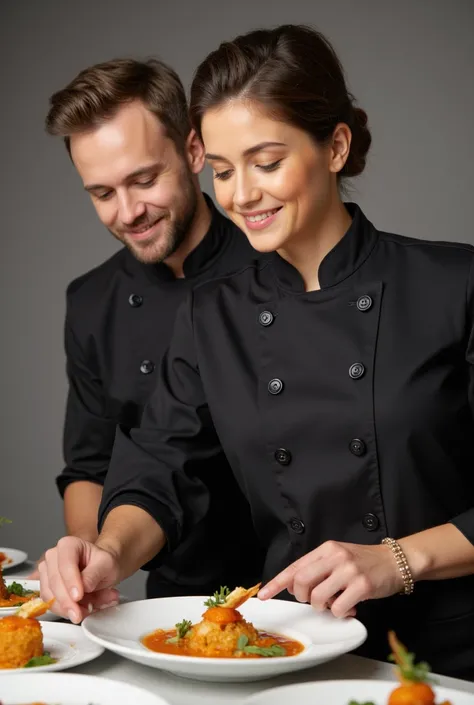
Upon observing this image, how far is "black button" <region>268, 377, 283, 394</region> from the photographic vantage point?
1985 millimetres

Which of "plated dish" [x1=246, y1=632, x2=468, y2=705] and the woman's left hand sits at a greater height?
the woman's left hand

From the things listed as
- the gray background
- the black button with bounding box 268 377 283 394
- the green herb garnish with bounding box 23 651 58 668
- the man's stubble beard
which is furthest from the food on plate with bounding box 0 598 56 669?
the gray background

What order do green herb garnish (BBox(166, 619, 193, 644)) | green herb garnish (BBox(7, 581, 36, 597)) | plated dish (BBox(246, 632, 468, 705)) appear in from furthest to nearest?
green herb garnish (BBox(7, 581, 36, 597)) → green herb garnish (BBox(166, 619, 193, 644)) → plated dish (BBox(246, 632, 468, 705))

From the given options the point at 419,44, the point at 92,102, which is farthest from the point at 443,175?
the point at 92,102

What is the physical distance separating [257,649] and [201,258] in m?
1.39

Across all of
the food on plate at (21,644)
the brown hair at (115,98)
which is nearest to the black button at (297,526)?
the food on plate at (21,644)

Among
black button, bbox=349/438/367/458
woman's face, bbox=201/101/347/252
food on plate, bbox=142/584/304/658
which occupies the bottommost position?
food on plate, bbox=142/584/304/658

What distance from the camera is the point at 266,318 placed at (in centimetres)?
207

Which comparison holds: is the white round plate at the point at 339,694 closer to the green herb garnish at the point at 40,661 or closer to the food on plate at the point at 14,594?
the green herb garnish at the point at 40,661

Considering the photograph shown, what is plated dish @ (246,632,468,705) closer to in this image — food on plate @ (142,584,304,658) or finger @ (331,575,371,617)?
food on plate @ (142,584,304,658)

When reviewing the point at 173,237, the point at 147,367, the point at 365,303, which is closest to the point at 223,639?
the point at 365,303

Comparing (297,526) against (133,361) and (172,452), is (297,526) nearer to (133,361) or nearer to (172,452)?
(172,452)

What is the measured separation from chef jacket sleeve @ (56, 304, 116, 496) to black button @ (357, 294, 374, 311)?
3.27ft

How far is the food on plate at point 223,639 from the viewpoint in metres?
1.47
